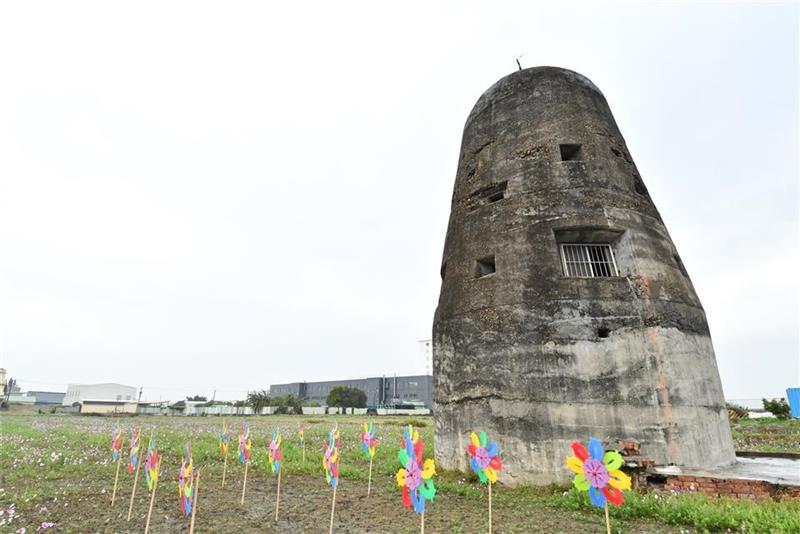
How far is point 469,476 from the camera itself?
957 cm

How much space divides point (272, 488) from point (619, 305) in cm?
910

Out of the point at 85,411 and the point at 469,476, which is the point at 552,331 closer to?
the point at 469,476

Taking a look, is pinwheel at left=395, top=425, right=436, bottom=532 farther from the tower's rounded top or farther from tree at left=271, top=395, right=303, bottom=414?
tree at left=271, top=395, right=303, bottom=414

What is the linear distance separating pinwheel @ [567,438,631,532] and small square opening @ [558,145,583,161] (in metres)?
8.90

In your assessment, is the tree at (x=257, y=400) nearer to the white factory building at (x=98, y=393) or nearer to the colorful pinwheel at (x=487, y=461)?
the white factory building at (x=98, y=393)

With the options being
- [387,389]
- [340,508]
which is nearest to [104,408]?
[387,389]

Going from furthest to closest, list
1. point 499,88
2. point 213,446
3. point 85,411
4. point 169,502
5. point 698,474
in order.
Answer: point 85,411 → point 213,446 → point 499,88 → point 169,502 → point 698,474

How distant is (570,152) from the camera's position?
11930 millimetres

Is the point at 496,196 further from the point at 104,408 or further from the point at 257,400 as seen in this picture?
the point at 104,408

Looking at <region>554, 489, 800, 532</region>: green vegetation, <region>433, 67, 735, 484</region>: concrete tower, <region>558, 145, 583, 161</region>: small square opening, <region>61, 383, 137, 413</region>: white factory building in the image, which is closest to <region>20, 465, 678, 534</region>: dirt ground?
<region>554, 489, 800, 532</region>: green vegetation

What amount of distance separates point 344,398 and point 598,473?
78.6 m

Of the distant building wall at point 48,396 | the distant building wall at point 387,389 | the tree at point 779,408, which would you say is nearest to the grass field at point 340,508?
the tree at point 779,408

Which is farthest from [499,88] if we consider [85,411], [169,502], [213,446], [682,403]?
[85,411]

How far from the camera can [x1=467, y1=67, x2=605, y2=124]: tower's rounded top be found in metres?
12.9
